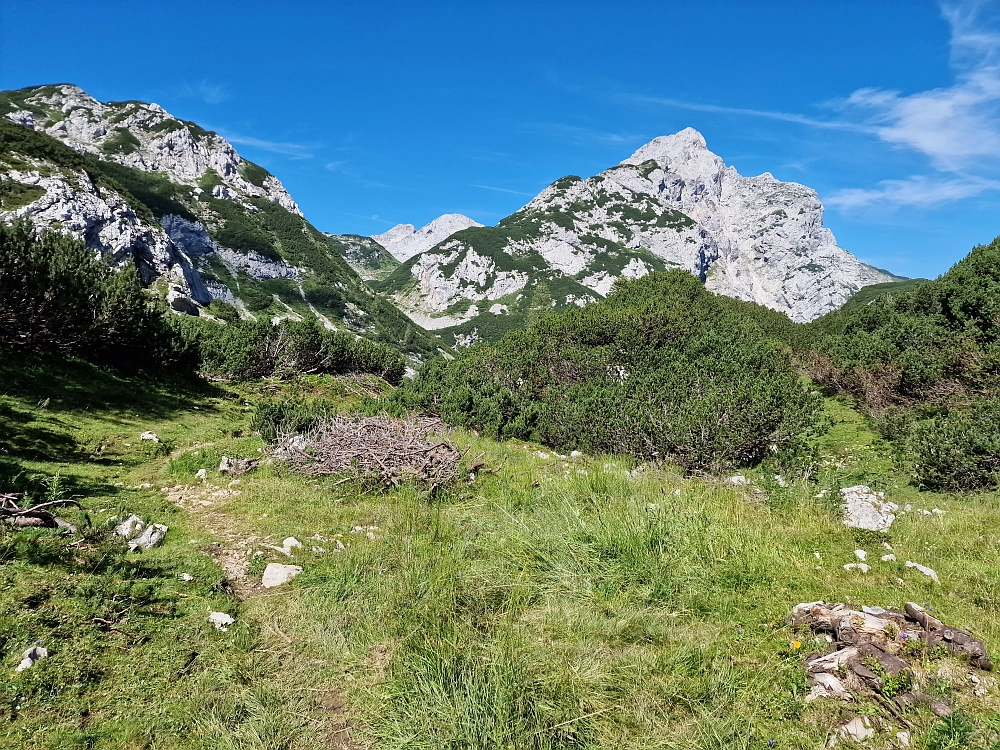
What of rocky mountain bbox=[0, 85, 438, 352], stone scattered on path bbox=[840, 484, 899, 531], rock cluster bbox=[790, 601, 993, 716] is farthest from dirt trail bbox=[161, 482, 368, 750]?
rocky mountain bbox=[0, 85, 438, 352]

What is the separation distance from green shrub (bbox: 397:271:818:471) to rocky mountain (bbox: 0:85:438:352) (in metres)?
68.9

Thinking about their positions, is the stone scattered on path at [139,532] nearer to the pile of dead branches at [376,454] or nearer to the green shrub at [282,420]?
the pile of dead branches at [376,454]

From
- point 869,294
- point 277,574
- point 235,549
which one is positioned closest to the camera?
point 277,574

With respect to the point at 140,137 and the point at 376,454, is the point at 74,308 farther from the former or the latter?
the point at 140,137

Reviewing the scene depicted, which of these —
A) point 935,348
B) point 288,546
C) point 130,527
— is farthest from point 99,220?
point 935,348

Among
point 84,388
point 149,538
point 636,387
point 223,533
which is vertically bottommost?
point 223,533

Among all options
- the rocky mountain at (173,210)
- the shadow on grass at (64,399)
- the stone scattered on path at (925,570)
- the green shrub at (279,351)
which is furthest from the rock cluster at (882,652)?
the rocky mountain at (173,210)

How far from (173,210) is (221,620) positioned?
157 metres

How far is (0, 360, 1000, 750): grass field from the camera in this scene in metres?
3.57

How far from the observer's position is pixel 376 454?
30.8 feet

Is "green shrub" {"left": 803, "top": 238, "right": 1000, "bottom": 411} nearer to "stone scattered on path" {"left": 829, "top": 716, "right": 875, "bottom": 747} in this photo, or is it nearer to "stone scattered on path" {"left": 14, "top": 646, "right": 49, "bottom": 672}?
"stone scattered on path" {"left": 829, "top": 716, "right": 875, "bottom": 747}

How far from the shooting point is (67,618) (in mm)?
4277

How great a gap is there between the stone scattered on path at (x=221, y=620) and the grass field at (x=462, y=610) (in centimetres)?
11

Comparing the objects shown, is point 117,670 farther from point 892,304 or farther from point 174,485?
point 892,304
